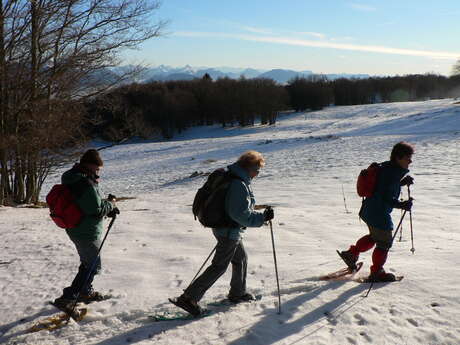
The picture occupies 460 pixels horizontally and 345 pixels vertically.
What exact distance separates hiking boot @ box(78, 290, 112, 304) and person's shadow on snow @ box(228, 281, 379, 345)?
208cm

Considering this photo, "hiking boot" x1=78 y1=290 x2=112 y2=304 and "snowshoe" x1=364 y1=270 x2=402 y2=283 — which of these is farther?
"snowshoe" x1=364 y1=270 x2=402 y2=283

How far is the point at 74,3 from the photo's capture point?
13.2 metres

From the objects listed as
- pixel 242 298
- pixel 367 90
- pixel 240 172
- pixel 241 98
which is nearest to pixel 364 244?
pixel 242 298

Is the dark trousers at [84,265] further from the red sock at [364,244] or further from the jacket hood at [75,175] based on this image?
the red sock at [364,244]

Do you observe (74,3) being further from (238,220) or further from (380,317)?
(380,317)

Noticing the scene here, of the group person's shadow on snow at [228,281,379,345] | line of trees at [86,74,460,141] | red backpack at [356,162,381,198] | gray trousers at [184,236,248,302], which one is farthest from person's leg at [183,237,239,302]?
line of trees at [86,74,460,141]

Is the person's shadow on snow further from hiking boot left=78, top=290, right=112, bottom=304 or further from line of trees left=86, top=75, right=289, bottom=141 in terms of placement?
line of trees left=86, top=75, right=289, bottom=141

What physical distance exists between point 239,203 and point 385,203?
227 cm

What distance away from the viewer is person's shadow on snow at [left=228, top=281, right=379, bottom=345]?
14.1 ft

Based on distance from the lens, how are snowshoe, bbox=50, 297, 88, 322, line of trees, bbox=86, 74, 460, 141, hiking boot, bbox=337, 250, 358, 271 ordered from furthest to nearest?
line of trees, bbox=86, 74, 460, 141 → hiking boot, bbox=337, 250, 358, 271 → snowshoe, bbox=50, 297, 88, 322

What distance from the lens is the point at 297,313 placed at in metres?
4.79

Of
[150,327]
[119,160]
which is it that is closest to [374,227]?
[150,327]

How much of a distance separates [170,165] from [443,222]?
67.0ft

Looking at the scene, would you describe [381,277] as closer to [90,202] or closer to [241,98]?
[90,202]
